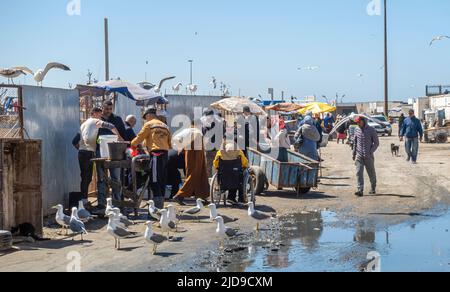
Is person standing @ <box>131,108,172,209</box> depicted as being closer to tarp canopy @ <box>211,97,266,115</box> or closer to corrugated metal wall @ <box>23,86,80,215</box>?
corrugated metal wall @ <box>23,86,80,215</box>

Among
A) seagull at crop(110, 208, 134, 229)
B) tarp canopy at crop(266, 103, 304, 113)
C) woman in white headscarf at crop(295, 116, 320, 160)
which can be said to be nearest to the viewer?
seagull at crop(110, 208, 134, 229)

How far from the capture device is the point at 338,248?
970cm

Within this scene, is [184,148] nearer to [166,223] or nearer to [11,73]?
[166,223]

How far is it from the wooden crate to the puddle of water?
3.11 meters

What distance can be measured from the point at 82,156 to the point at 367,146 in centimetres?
663

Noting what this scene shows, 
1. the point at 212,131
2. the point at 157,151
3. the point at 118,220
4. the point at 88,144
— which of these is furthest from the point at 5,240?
the point at 212,131

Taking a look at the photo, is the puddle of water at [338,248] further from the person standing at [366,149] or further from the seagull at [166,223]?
the person standing at [366,149]

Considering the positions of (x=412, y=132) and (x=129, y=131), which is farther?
(x=412, y=132)

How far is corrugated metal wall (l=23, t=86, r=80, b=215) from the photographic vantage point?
11953mm

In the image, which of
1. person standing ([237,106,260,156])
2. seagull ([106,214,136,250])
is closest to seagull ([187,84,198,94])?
person standing ([237,106,260,156])

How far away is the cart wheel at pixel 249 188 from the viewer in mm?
13820

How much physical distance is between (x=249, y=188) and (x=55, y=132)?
3.98m
